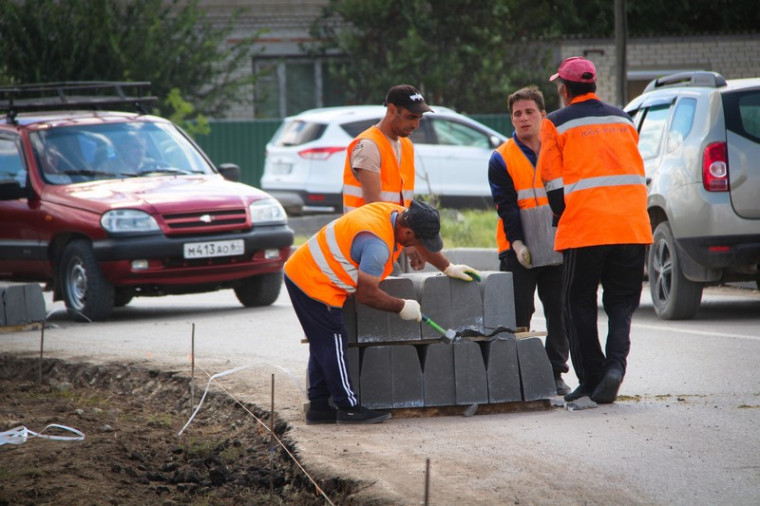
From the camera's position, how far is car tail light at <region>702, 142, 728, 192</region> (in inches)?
365

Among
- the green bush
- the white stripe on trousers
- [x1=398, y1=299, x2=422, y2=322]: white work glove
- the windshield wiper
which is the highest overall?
the windshield wiper

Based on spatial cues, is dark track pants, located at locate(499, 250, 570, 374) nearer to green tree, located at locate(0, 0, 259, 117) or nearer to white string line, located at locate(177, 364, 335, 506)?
white string line, located at locate(177, 364, 335, 506)

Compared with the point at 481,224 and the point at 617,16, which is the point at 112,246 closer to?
the point at 481,224

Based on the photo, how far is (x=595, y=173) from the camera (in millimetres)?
6410

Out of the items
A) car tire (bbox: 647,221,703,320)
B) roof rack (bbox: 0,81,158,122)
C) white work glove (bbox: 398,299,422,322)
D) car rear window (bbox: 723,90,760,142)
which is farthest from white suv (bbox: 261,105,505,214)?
white work glove (bbox: 398,299,422,322)

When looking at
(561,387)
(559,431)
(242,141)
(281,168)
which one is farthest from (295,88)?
(559,431)

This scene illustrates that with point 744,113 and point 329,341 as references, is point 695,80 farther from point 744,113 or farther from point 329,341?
point 329,341

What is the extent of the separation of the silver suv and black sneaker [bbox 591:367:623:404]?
10.4 ft

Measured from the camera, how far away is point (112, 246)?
34.6ft

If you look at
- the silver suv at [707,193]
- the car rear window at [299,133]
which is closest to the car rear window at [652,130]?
the silver suv at [707,193]

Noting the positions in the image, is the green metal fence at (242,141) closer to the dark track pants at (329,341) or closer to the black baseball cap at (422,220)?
the dark track pants at (329,341)

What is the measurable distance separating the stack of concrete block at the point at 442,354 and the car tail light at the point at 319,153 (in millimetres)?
12623

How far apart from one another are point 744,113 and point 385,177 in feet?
12.5

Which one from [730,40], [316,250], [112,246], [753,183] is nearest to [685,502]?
→ [316,250]
